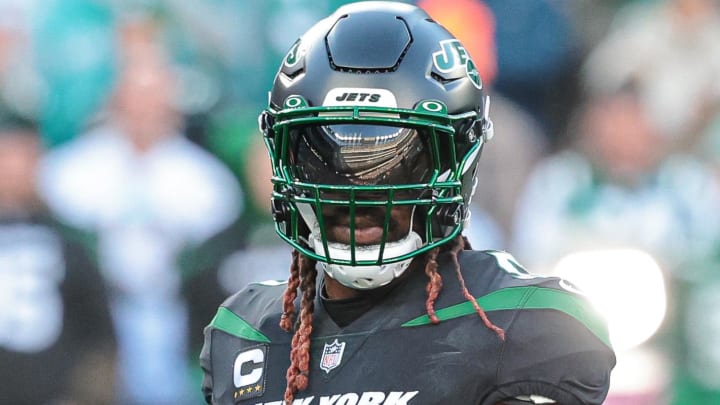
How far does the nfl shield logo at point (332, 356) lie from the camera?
5.49 feet

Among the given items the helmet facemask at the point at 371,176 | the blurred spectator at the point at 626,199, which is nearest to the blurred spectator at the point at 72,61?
the blurred spectator at the point at 626,199

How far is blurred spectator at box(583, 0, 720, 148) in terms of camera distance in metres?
4.15

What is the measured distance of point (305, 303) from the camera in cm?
174

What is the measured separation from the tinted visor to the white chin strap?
0.26 feet

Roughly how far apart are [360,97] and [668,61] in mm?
2798

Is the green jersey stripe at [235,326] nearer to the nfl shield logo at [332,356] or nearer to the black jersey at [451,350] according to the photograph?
the black jersey at [451,350]

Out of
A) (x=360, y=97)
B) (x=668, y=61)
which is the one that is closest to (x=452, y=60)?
(x=360, y=97)

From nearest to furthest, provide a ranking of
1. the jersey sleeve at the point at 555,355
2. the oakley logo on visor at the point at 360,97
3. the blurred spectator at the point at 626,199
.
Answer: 1. the jersey sleeve at the point at 555,355
2. the oakley logo on visor at the point at 360,97
3. the blurred spectator at the point at 626,199

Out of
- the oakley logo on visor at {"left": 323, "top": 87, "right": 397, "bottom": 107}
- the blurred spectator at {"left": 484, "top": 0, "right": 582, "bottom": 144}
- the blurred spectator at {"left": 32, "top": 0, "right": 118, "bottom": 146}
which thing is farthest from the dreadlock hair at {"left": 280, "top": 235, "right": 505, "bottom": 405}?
the blurred spectator at {"left": 484, "top": 0, "right": 582, "bottom": 144}

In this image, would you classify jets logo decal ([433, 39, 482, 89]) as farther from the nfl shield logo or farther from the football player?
the nfl shield logo

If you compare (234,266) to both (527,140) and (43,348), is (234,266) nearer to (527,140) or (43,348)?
(43,348)

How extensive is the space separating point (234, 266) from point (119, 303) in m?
0.41

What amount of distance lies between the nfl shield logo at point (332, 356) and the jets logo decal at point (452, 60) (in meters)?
0.43

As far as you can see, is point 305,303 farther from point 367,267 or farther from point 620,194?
point 620,194
